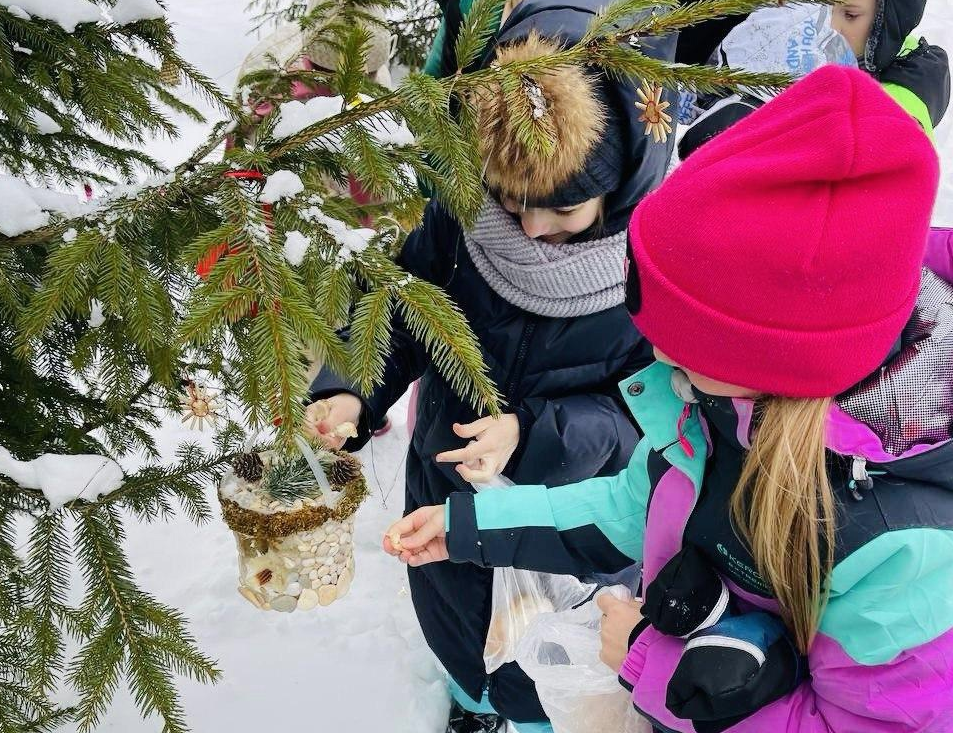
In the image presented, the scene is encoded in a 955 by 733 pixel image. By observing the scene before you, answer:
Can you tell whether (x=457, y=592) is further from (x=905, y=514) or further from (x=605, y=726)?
(x=905, y=514)

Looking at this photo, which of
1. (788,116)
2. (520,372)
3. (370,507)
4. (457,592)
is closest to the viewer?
(788,116)

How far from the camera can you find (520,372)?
1.80m

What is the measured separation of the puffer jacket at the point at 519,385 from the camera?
5.24 feet

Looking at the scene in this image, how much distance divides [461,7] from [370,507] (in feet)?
7.23

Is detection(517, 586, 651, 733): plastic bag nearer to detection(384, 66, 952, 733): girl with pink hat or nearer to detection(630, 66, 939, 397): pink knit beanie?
detection(384, 66, 952, 733): girl with pink hat

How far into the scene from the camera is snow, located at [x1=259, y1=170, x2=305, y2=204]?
1.23 metres

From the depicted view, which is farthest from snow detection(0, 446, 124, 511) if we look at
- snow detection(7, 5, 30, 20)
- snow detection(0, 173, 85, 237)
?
snow detection(7, 5, 30, 20)

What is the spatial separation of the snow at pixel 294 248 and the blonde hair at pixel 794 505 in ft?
2.39

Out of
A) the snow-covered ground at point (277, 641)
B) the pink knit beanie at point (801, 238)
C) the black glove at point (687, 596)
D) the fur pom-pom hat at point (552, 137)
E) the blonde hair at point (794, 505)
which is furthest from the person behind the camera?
the snow-covered ground at point (277, 641)

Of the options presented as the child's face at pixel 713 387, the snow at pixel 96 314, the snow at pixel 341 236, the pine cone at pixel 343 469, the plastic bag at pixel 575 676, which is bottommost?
the plastic bag at pixel 575 676

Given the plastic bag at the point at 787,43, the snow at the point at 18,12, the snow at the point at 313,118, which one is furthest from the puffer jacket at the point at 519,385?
the plastic bag at the point at 787,43

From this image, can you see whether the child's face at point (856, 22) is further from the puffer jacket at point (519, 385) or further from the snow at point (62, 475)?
the snow at point (62, 475)

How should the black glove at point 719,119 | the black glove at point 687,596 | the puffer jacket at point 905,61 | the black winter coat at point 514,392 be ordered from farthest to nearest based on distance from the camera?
the puffer jacket at point 905,61 → the black glove at point 719,119 → the black winter coat at point 514,392 → the black glove at point 687,596

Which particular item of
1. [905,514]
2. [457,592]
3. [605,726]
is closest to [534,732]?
[457,592]
